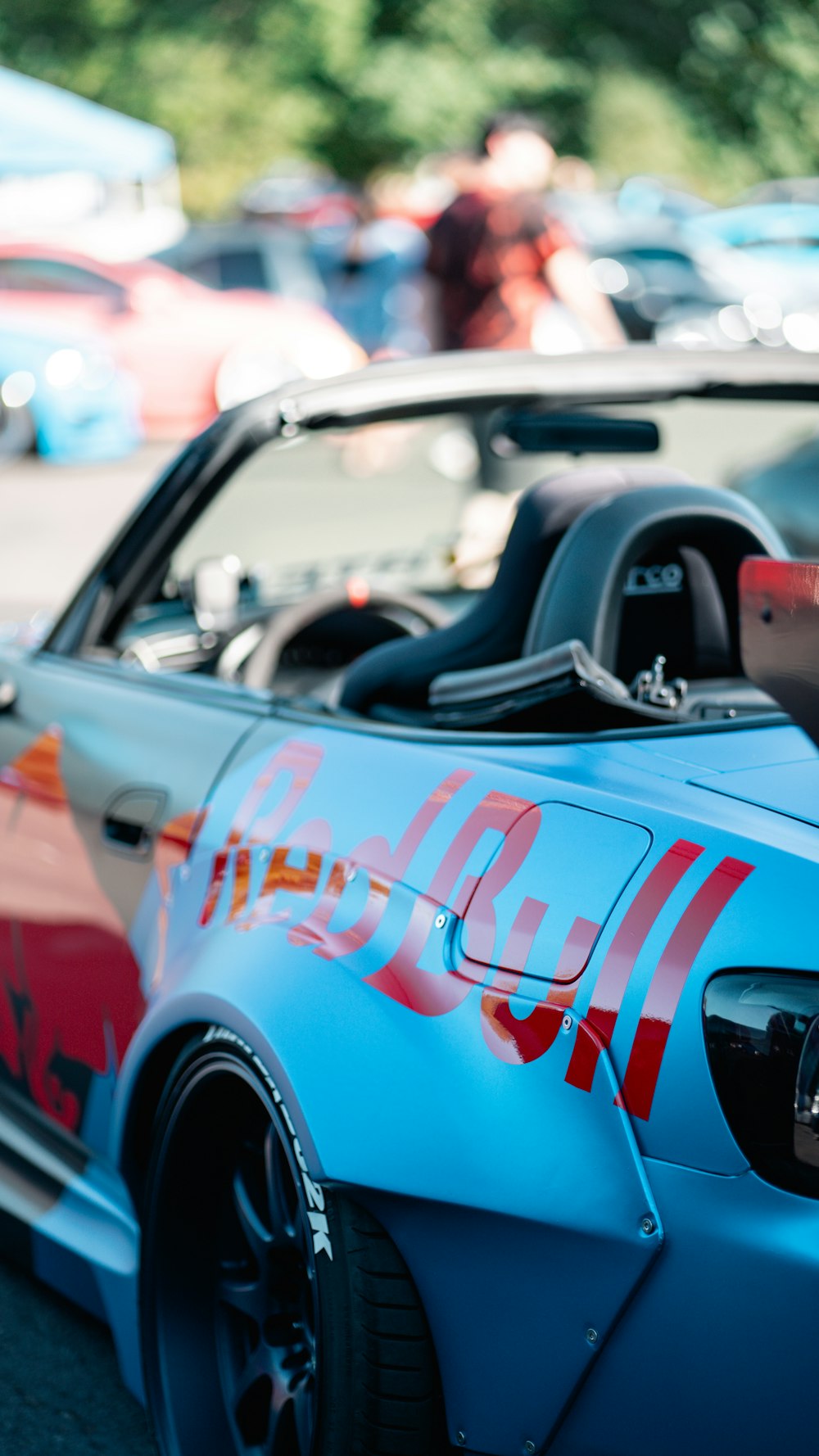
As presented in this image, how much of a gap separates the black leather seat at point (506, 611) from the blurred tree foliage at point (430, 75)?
38653mm

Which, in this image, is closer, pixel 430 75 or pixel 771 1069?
pixel 771 1069

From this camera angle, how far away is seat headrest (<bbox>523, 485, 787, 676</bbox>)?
2369 mm

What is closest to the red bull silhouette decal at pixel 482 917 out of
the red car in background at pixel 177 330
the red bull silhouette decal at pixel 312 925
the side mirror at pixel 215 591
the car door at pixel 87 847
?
the red bull silhouette decal at pixel 312 925

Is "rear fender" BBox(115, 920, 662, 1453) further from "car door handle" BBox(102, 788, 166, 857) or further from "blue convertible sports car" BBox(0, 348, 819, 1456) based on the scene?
"car door handle" BBox(102, 788, 166, 857)

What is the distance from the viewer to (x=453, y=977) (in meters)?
1.82

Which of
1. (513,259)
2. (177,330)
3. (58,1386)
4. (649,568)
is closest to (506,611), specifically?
(649,568)

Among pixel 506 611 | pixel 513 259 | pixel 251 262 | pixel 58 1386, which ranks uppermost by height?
pixel 251 262

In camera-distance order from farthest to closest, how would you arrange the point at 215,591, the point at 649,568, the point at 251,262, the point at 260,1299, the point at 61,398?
the point at 251,262 → the point at 61,398 → the point at 215,591 → the point at 649,568 → the point at 260,1299

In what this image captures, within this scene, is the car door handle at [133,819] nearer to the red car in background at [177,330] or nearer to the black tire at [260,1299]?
the black tire at [260,1299]

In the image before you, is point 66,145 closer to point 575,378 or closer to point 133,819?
point 575,378

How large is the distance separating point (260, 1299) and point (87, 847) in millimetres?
763

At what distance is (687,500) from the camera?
244 cm

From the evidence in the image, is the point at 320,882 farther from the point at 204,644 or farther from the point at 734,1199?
the point at 204,644

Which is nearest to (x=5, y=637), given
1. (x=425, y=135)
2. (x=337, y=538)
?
(x=337, y=538)
